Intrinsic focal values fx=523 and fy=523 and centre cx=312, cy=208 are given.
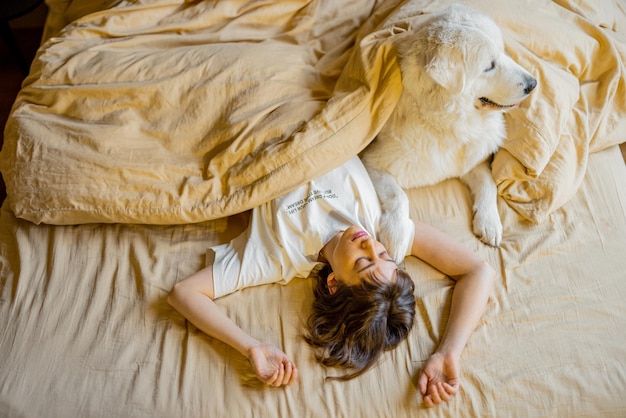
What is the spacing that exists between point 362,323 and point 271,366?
27 cm

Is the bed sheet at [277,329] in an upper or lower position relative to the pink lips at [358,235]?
lower

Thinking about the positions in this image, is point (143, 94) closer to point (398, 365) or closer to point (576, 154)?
point (398, 365)

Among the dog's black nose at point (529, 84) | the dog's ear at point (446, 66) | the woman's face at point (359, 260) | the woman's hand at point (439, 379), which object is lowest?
the woman's hand at point (439, 379)

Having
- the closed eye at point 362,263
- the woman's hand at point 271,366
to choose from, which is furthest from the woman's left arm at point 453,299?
the woman's hand at point 271,366

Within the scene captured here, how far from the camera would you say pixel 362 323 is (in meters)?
1.41

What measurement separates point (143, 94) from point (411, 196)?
95 cm

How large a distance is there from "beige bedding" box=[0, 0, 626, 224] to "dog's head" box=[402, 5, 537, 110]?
0.14 metres

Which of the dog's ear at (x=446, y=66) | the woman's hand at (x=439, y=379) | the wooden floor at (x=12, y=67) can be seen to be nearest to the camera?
the woman's hand at (x=439, y=379)

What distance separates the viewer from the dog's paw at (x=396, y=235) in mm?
1554

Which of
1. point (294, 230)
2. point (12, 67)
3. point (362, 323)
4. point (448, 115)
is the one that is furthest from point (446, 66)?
point (12, 67)

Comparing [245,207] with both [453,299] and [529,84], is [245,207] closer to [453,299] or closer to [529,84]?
[453,299]

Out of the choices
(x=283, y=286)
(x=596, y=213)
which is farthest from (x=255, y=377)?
(x=596, y=213)

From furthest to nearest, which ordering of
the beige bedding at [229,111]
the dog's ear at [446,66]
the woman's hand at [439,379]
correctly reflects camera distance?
the beige bedding at [229,111]
the dog's ear at [446,66]
the woman's hand at [439,379]

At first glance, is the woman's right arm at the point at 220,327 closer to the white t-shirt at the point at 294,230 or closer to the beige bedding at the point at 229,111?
the white t-shirt at the point at 294,230
